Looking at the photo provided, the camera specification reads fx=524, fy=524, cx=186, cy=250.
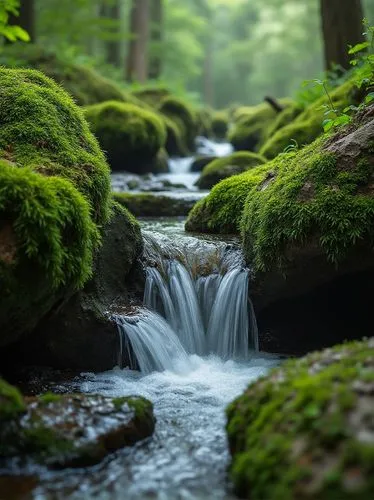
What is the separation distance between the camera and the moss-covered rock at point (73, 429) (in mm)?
3064

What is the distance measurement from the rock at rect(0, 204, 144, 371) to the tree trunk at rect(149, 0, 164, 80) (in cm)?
2258

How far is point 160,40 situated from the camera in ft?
87.3

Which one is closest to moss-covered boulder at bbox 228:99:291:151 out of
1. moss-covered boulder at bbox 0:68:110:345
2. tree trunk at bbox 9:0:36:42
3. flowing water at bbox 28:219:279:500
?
tree trunk at bbox 9:0:36:42

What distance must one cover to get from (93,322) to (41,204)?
152cm

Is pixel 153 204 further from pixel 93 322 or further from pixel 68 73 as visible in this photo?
pixel 68 73

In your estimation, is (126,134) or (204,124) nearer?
(126,134)

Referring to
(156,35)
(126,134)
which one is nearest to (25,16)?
(126,134)

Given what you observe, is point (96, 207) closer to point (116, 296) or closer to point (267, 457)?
point (116, 296)

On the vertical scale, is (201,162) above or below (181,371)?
above

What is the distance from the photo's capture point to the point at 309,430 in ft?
8.46

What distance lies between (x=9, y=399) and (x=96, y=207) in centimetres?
217

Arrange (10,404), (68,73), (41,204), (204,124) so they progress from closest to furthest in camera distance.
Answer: (10,404), (41,204), (68,73), (204,124)

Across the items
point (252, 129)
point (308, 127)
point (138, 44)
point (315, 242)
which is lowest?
point (315, 242)

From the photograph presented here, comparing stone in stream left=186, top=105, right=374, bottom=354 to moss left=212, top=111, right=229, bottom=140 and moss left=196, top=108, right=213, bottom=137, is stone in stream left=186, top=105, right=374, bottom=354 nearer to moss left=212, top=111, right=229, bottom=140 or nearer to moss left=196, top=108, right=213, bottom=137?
moss left=196, top=108, right=213, bottom=137
